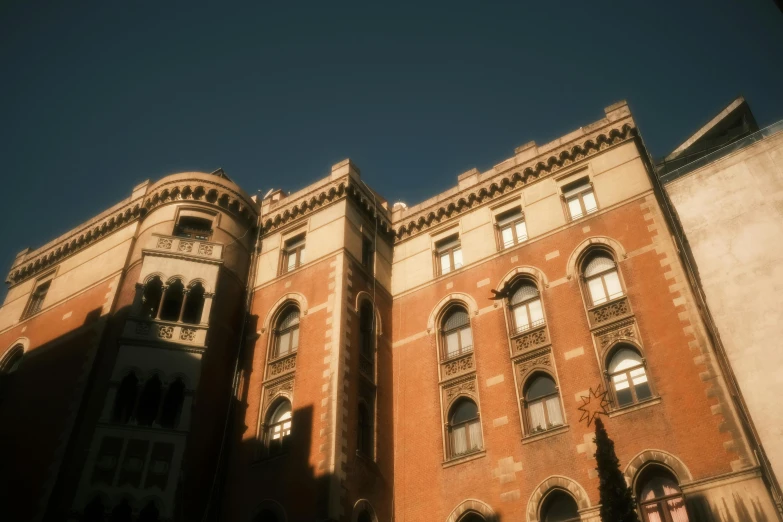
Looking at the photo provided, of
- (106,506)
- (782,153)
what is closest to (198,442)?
(106,506)

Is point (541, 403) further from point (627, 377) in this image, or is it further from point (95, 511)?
point (95, 511)

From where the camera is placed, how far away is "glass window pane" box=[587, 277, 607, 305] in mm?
24484

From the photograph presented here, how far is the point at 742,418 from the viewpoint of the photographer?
64.2 feet

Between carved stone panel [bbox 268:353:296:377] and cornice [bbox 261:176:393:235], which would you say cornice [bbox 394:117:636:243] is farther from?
carved stone panel [bbox 268:353:296:377]

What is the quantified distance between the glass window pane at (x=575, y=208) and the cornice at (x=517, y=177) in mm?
1874

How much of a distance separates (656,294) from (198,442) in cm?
1731

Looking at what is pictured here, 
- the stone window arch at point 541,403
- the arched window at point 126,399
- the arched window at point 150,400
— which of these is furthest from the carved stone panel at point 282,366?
the stone window arch at point 541,403

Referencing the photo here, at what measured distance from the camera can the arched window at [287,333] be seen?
27531 mm

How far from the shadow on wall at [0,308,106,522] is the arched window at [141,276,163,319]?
3490 millimetres

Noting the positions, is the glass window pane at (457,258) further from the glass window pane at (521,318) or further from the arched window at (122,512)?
the arched window at (122,512)

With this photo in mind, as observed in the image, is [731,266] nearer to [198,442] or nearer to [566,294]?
[566,294]

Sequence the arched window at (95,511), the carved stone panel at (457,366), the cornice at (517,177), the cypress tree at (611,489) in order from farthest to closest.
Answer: the cornice at (517,177), the carved stone panel at (457,366), the arched window at (95,511), the cypress tree at (611,489)

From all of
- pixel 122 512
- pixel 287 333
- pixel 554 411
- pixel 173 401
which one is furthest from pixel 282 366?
pixel 554 411

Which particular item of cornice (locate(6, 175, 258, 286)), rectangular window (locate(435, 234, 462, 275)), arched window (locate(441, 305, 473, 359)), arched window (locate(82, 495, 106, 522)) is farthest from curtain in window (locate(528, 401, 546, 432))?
cornice (locate(6, 175, 258, 286))
